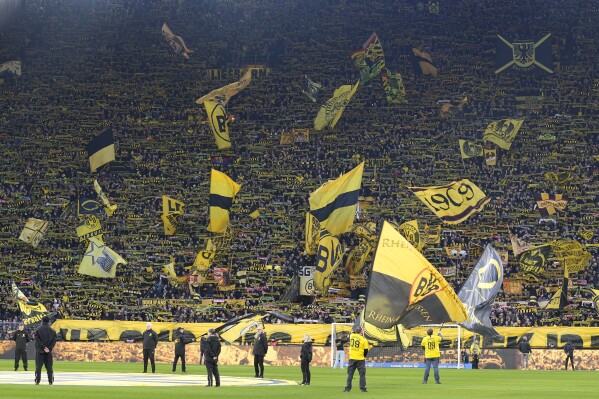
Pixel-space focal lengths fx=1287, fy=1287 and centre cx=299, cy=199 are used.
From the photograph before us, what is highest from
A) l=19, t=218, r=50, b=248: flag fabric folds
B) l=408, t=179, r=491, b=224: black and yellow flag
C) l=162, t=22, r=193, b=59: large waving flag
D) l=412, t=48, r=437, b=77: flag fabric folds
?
l=162, t=22, r=193, b=59: large waving flag

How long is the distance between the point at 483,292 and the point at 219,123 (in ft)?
96.0

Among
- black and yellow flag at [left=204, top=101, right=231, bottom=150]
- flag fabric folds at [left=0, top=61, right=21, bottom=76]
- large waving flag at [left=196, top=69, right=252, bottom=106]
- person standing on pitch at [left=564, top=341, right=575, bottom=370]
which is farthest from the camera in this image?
flag fabric folds at [left=0, top=61, right=21, bottom=76]

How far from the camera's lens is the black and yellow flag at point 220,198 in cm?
6481

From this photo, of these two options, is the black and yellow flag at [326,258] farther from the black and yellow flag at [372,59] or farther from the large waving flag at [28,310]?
the black and yellow flag at [372,59]

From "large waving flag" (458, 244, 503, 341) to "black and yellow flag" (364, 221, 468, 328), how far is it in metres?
11.4

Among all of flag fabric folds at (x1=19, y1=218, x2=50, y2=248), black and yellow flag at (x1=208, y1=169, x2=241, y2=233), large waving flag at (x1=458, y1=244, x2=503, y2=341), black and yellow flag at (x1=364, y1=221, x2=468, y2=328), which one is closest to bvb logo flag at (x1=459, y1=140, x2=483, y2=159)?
black and yellow flag at (x1=208, y1=169, x2=241, y2=233)

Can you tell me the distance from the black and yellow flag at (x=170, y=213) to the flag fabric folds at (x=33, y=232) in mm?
6643

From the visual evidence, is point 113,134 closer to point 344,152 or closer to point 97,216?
point 97,216

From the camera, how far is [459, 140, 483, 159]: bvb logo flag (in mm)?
73625

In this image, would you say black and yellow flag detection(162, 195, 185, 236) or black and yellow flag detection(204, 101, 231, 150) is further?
black and yellow flag detection(204, 101, 231, 150)

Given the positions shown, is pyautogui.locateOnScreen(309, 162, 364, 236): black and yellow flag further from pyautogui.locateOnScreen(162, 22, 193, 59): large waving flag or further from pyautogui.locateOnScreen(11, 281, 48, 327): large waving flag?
pyautogui.locateOnScreen(162, 22, 193, 59): large waving flag

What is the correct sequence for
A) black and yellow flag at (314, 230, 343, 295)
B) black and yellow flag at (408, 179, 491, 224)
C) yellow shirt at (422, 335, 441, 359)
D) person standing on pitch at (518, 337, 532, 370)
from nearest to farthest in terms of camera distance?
yellow shirt at (422, 335, 441, 359)
person standing on pitch at (518, 337, 532, 370)
black and yellow flag at (314, 230, 343, 295)
black and yellow flag at (408, 179, 491, 224)

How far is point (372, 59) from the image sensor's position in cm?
8000

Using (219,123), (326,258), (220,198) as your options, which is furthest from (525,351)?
(219,123)
